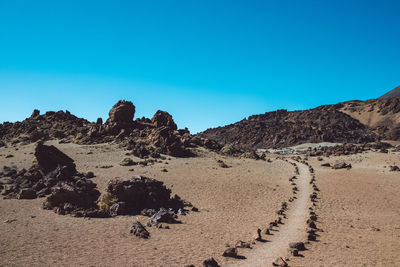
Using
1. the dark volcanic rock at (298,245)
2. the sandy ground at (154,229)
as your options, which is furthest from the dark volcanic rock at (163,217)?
the dark volcanic rock at (298,245)

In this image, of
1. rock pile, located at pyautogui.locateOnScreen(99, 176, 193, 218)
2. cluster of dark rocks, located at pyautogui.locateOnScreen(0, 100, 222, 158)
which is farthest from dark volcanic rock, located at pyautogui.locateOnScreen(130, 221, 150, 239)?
cluster of dark rocks, located at pyautogui.locateOnScreen(0, 100, 222, 158)

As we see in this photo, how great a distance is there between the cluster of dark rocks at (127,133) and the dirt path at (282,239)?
899 inches

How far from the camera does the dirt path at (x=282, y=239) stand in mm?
11148

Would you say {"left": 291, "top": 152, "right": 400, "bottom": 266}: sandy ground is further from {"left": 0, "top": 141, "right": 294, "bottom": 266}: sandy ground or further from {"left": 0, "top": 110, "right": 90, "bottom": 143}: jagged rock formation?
{"left": 0, "top": 110, "right": 90, "bottom": 143}: jagged rock formation

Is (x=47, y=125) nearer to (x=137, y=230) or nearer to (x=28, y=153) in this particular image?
(x=28, y=153)

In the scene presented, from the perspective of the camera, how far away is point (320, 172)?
3662 cm

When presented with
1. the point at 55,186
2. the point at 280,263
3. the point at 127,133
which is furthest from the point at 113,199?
the point at 127,133

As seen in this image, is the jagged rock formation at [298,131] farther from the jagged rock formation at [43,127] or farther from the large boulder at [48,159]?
the large boulder at [48,159]

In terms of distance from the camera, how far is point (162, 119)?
5572cm

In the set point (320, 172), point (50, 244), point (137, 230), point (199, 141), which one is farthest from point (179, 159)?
point (50, 244)

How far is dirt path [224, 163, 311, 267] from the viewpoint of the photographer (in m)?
11.1

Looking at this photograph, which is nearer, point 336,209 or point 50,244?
point 50,244

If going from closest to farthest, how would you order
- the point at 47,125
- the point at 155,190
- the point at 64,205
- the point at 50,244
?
the point at 50,244 → the point at 64,205 → the point at 155,190 → the point at 47,125

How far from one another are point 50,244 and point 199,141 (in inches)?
1516
